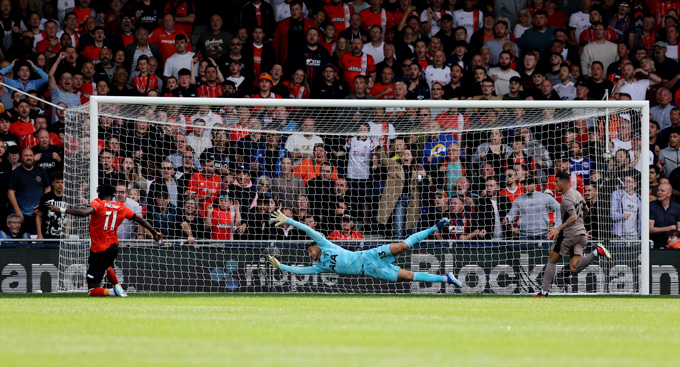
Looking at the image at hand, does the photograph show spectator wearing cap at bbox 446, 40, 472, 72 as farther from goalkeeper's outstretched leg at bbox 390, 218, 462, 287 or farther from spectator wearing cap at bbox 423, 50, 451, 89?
goalkeeper's outstretched leg at bbox 390, 218, 462, 287

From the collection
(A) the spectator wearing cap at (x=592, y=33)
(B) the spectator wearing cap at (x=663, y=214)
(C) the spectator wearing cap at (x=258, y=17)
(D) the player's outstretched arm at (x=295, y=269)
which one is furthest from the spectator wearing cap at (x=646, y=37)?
(D) the player's outstretched arm at (x=295, y=269)

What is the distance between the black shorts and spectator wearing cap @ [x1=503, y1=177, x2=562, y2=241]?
6584 millimetres

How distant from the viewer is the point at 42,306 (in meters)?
10.7

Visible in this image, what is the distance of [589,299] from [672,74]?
7766 mm

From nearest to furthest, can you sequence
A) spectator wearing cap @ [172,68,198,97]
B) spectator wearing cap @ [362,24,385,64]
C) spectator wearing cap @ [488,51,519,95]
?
spectator wearing cap @ [172,68,198,97] < spectator wearing cap @ [488,51,519,95] < spectator wearing cap @ [362,24,385,64]

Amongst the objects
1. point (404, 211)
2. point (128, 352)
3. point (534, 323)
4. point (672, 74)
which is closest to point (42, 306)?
point (128, 352)

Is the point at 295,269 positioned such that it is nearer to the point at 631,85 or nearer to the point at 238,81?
the point at 238,81

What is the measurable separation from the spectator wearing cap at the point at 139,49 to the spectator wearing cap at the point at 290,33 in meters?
2.39

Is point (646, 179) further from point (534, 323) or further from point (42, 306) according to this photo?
point (42, 306)

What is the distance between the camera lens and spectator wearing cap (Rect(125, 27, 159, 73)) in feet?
59.4

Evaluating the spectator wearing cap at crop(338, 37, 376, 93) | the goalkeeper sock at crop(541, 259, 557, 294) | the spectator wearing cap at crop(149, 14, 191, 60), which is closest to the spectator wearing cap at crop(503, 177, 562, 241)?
the goalkeeper sock at crop(541, 259, 557, 294)

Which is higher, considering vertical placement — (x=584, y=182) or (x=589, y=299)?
(x=584, y=182)

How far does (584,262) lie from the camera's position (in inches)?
543

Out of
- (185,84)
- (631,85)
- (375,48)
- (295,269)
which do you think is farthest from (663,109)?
(185,84)
